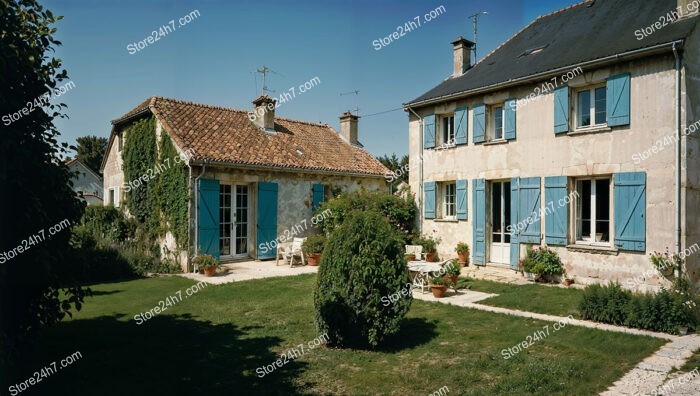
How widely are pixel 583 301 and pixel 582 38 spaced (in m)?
7.32

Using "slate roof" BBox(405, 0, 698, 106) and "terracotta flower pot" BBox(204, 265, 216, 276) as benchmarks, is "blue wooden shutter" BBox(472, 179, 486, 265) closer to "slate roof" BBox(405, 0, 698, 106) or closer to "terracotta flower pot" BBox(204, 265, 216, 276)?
"slate roof" BBox(405, 0, 698, 106)

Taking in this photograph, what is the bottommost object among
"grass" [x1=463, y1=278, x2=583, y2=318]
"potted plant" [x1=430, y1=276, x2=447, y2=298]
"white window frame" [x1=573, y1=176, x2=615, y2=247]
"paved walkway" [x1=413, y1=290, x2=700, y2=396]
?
"grass" [x1=463, y1=278, x2=583, y2=318]

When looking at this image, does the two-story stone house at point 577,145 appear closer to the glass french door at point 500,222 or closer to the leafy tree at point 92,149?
the glass french door at point 500,222

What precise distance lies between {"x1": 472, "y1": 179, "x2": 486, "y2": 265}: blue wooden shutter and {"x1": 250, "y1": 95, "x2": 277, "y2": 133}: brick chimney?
28.3 ft

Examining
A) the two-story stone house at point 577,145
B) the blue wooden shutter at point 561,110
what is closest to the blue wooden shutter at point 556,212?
the two-story stone house at point 577,145

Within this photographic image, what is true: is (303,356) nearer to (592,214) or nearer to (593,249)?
(593,249)

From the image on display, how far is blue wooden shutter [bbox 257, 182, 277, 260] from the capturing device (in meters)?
14.4

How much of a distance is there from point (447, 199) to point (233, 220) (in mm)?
6833

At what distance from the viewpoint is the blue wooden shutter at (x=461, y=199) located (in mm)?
12383

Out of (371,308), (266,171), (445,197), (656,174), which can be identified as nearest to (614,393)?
(371,308)

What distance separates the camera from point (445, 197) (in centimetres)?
1345

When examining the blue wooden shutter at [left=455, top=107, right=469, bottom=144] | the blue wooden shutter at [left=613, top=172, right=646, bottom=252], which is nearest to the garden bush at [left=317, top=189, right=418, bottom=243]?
the blue wooden shutter at [left=455, top=107, right=469, bottom=144]

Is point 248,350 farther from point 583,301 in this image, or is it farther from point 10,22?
point 583,301

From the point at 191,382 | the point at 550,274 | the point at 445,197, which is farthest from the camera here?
the point at 445,197
